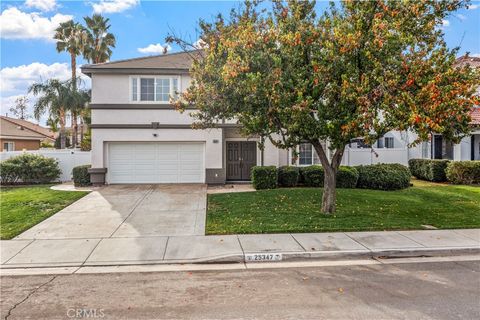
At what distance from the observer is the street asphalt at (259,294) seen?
5.02 meters

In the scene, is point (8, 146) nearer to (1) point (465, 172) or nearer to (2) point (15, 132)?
(2) point (15, 132)

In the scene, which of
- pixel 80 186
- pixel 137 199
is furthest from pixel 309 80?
pixel 80 186

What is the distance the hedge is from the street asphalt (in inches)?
351

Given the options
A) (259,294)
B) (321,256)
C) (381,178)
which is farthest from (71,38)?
(259,294)

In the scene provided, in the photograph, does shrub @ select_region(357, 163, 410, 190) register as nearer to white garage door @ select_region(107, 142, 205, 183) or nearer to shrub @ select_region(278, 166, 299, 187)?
shrub @ select_region(278, 166, 299, 187)

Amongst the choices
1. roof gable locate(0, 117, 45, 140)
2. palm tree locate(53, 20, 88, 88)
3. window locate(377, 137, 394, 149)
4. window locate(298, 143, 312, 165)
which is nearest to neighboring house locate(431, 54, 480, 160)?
window locate(377, 137, 394, 149)

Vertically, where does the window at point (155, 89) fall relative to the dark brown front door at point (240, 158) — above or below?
above

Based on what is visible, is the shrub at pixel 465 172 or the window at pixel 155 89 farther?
the shrub at pixel 465 172

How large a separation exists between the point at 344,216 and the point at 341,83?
3.94 m

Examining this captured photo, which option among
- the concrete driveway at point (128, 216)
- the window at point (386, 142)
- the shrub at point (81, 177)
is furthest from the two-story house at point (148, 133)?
the window at point (386, 142)

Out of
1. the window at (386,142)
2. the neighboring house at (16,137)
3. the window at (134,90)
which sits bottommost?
the window at (386,142)

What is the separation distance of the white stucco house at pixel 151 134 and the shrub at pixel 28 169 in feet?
11.1

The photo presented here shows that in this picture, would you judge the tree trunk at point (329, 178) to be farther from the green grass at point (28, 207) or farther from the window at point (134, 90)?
the window at point (134, 90)

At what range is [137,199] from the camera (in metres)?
13.9
